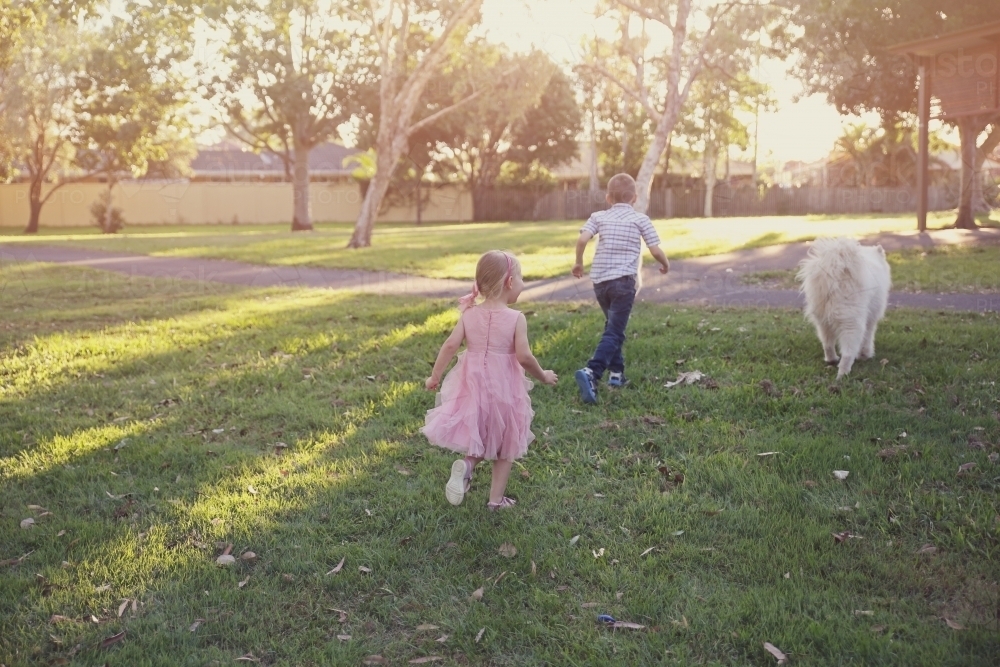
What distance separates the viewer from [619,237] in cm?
671

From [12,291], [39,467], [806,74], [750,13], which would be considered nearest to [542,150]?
[806,74]

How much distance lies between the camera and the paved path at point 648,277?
10.1m

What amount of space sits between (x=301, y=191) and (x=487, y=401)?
114 feet

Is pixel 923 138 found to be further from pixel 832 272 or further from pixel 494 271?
pixel 494 271

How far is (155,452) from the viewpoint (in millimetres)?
5668

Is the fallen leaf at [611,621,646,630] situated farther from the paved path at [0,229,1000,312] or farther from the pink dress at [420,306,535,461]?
the paved path at [0,229,1000,312]

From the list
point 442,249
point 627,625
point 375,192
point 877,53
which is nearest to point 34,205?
point 375,192

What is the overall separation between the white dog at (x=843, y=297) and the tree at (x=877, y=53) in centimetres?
1524

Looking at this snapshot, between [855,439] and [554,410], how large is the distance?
2.10 m

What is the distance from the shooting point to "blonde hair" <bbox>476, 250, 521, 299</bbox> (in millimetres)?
4457

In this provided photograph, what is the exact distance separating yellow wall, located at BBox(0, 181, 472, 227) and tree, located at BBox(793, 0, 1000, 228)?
72.0ft

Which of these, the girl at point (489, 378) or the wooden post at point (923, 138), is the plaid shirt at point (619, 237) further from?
the wooden post at point (923, 138)

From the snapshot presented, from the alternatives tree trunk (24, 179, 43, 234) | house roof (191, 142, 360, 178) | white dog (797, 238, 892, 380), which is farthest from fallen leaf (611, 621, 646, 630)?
house roof (191, 142, 360, 178)

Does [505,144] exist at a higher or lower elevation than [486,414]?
higher
